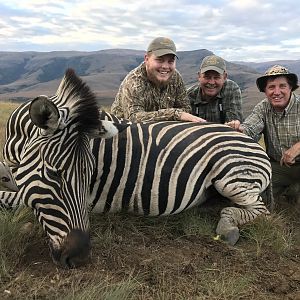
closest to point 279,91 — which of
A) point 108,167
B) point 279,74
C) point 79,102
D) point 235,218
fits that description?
point 279,74

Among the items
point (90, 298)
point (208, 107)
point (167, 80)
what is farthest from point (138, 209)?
point (208, 107)

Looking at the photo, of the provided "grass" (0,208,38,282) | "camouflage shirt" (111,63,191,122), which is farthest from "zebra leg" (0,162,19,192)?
"camouflage shirt" (111,63,191,122)

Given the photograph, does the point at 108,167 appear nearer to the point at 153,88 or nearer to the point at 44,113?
the point at 44,113

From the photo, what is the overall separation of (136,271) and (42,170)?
928 mm

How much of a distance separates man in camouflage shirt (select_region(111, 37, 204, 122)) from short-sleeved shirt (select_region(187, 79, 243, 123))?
2.31 ft

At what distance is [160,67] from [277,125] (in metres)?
1.61

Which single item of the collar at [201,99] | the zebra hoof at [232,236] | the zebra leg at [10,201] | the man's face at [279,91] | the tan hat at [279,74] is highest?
the tan hat at [279,74]

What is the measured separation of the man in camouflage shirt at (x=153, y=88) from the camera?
476cm

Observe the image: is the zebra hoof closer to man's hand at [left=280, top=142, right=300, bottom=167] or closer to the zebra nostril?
the zebra nostril

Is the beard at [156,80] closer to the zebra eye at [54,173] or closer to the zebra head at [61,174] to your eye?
the zebra head at [61,174]

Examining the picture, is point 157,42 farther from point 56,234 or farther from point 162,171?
point 56,234

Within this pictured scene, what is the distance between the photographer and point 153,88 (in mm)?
5199

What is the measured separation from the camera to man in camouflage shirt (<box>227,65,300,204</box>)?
490cm

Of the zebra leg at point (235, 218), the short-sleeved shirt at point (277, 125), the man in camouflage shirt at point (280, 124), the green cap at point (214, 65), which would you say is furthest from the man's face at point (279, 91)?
the zebra leg at point (235, 218)
